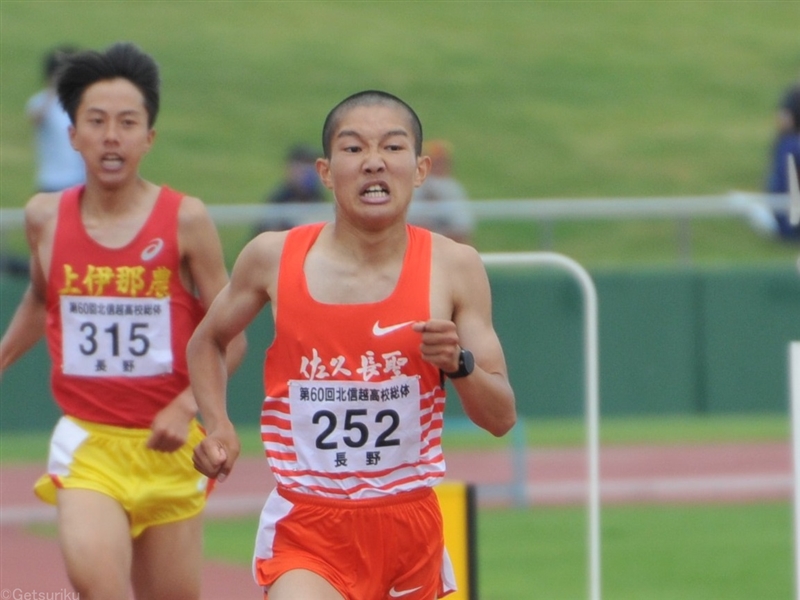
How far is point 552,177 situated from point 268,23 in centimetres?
646

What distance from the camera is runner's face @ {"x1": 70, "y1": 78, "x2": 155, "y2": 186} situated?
19.3 ft

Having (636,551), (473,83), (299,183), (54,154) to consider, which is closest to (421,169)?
(636,551)

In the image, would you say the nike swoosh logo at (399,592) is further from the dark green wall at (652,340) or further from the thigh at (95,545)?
the dark green wall at (652,340)

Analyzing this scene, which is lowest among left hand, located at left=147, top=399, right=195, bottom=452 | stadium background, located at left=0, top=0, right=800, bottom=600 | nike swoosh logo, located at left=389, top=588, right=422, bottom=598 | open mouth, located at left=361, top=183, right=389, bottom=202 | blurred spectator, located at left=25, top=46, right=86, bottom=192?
nike swoosh logo, located at left=389, top=588, right=422, bottom=598

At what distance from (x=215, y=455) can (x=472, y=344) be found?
2.65 ft

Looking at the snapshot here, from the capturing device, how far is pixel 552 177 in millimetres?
25219

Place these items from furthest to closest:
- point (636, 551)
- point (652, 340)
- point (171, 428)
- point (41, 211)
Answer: point (652, 340) → point (636, 551) → point (41, 211) → point (171, 428)

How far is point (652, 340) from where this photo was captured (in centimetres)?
1408

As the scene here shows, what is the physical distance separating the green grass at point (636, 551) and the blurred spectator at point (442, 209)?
3047 millimetres

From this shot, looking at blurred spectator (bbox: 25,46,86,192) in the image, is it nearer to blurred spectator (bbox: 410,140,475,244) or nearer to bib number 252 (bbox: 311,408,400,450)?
blurred spectator (bbox: 410,140,475,244)

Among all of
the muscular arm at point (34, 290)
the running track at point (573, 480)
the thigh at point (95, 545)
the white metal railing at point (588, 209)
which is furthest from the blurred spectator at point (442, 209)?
the thigh at point (95, 545)

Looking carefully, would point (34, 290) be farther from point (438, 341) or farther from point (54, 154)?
point (54, 154)

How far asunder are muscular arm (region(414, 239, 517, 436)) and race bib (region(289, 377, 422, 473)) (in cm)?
18

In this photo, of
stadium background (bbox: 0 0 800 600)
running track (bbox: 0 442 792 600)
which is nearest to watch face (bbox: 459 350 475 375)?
running track (bbox: 0 442 792 600)
